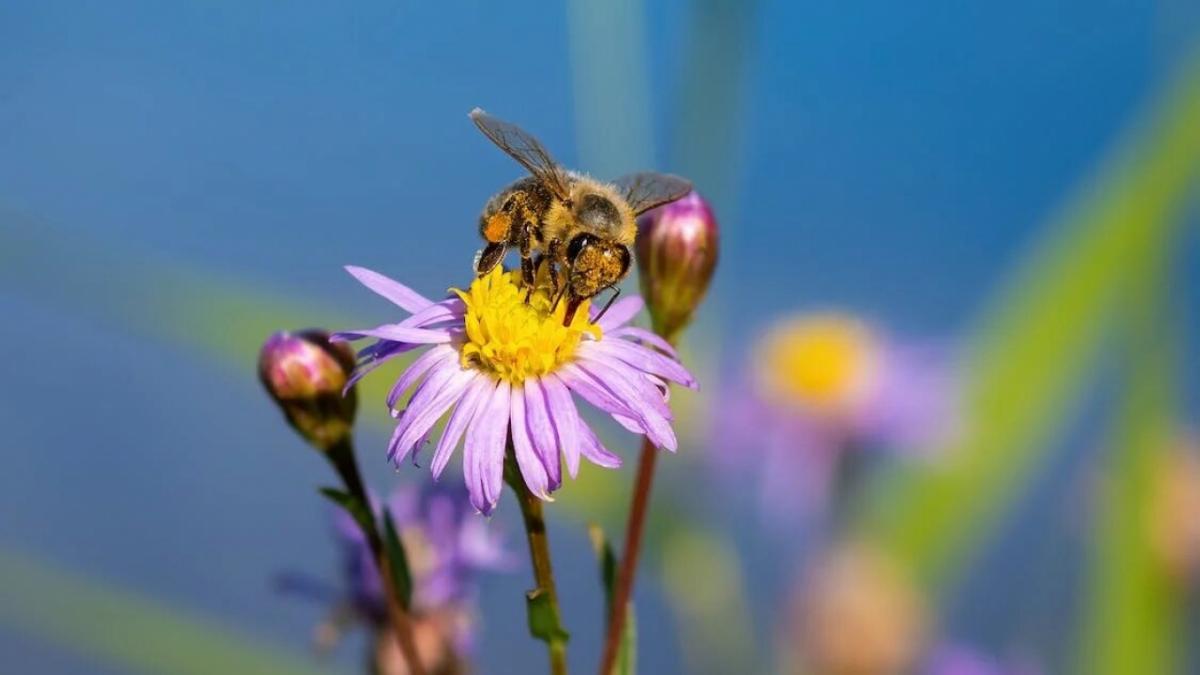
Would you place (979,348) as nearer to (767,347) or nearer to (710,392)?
(710,392)

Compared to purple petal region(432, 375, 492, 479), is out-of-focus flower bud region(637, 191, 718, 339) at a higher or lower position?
higher

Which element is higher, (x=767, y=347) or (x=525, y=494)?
(x=767, y=347)

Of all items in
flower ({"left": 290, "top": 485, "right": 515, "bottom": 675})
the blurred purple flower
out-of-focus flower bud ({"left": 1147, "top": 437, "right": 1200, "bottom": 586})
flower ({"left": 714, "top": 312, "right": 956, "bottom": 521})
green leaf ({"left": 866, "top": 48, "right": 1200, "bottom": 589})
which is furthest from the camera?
flower ({"left": 714, "top": 312, "right": 956, "bottom": 521})

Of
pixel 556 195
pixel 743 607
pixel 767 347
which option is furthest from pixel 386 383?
pixel 767 347

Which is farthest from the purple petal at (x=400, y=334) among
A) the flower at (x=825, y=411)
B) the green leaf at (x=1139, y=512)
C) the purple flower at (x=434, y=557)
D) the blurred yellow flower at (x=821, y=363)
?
the blurred yellow flower at (x=821, y=363)

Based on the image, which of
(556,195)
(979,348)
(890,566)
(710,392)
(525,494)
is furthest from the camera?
(710,392)

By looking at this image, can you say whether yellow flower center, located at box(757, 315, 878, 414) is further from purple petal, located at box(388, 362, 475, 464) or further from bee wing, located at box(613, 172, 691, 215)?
purple petal, located at box(388, 362, 475, 464)

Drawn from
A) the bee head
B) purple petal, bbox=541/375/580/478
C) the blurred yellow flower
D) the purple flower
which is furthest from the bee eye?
the blurred yellow flower

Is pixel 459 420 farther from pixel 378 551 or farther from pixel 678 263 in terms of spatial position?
pixel 678 263
